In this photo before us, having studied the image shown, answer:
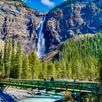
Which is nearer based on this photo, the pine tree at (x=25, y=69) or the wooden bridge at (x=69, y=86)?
the wooden bridge at (x=69, y=86)

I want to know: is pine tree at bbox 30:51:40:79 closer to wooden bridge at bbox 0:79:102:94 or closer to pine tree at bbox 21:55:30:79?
pine tree at bbox 21:55:30:79

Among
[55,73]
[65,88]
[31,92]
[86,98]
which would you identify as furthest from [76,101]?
[55,73]

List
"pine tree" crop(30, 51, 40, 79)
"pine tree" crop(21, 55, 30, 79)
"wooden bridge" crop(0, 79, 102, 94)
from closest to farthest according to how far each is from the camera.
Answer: "wooden bridge" crop(0, 79, 102, 94), "pine tree" crop(21, 55, 30, 79), "pine tree" crop(30, 51, 40, 79)

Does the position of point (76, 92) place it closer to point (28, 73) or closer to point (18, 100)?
point (18, 100)

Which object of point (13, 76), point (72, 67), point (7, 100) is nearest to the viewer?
point (7, 100)

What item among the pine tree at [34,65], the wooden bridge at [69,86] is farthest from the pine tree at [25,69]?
the wooden bridge at [69,86]

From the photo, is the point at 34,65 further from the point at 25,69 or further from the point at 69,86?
the point at 69,86

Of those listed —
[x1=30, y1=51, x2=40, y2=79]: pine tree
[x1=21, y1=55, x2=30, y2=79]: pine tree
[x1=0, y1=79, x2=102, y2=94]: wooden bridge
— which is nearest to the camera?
[x1=0, y1=79, x2=102, y2=94]: wooden bridge

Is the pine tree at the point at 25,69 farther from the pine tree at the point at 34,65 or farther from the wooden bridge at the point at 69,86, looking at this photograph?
the wooden bridge at the point at 69,86

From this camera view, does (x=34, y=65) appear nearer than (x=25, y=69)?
No

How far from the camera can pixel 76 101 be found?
43375 millimetres

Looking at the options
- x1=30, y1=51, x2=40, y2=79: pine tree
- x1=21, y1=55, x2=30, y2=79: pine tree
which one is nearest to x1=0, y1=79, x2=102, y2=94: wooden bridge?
x1=21, y1=55, x2=30, y2=79: pine tree

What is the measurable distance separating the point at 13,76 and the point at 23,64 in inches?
289

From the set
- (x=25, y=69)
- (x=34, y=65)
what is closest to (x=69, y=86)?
(x=25, y=69)
